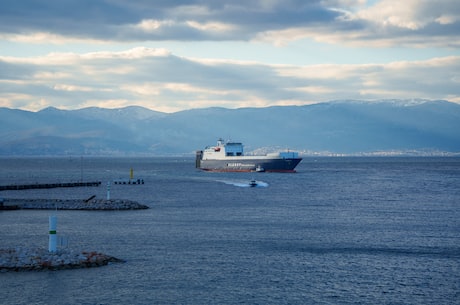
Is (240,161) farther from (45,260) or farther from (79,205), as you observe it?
(45,260)

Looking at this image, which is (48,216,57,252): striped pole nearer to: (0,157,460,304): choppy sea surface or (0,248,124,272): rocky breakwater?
(0,248,124,272): rocky breakwater

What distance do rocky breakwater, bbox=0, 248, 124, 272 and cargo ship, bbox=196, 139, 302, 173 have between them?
4326 inches

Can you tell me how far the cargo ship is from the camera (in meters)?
142

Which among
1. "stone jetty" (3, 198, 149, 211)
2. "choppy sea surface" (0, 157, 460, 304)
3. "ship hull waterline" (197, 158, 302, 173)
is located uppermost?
"ship hull waterline" (197, 158, 302, 173)

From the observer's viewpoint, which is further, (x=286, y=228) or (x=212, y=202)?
(x=212, y=202)

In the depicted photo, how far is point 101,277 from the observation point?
29.4 m

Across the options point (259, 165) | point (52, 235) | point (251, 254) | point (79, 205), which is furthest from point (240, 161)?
point (52, 235)

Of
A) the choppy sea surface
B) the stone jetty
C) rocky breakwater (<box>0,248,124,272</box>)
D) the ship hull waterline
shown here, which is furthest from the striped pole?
the ship hull waterline

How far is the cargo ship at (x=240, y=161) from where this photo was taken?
142 m

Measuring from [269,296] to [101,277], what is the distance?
24.5ft

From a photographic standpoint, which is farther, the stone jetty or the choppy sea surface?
the stone jetty

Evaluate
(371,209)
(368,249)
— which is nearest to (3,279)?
(368,249)

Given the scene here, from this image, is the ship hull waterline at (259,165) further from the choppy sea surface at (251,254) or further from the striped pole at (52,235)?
the striped pole at (52,235)

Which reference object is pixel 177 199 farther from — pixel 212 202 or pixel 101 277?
pixel 101 277
